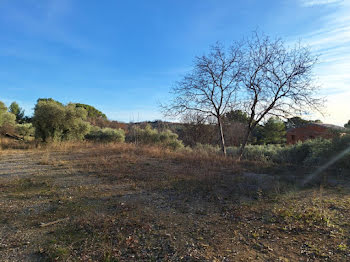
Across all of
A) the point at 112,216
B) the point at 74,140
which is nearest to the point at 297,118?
the point at 112,216

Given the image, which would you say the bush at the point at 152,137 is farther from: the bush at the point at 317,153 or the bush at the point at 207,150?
the bush at the point at 317,153

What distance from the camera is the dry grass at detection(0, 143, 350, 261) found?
225 centimetres

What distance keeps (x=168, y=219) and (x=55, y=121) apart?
11.1m

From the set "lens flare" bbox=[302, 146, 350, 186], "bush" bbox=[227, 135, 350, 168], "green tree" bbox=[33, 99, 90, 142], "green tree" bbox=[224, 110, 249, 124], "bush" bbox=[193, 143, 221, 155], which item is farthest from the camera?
"green tree" bbox=[33, 99, 90, 142]

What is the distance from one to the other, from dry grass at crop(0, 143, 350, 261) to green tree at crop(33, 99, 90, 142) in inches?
281

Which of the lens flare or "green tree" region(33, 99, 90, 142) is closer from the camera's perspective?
the lens flare

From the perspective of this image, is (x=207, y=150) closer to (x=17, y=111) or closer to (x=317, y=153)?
(x=317, y=153)

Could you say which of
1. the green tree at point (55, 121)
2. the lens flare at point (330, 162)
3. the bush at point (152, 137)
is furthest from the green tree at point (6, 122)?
the lens flare at point (330, 162)

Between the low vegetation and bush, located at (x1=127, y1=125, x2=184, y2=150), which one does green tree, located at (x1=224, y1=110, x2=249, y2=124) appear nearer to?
the low vegetation

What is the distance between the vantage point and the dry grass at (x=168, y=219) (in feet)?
7.38

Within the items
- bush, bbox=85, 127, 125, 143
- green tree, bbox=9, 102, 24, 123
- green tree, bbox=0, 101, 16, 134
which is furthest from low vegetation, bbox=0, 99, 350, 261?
green tree, bbox=9, 102, 24, 123

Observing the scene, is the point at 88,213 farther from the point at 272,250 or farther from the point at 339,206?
the point at 339,206

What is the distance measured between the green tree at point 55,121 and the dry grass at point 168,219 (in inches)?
281

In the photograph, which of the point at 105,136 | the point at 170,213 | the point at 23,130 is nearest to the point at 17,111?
the point at 23,130
